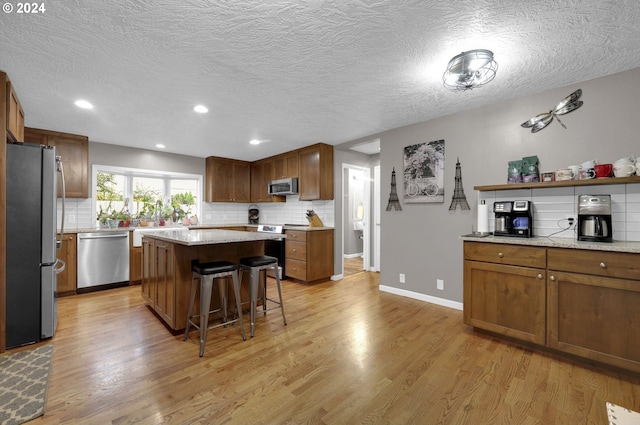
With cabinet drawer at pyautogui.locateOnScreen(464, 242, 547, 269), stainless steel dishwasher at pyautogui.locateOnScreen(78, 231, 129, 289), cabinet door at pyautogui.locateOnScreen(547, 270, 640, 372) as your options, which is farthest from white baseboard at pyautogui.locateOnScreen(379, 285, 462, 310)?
stainless steel dishwasher at pyautogui.locateOnScreen(78, 231, 129, 289)

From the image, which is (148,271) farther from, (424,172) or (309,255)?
(424,172)

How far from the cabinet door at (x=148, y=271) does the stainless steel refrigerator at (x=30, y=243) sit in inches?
32.0

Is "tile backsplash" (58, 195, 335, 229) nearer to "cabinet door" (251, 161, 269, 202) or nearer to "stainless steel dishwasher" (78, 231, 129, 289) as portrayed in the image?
"cabinet door" (251, 161, 269, 202)

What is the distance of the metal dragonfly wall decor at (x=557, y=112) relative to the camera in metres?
2.54

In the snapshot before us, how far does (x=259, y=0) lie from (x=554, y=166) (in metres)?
2.91

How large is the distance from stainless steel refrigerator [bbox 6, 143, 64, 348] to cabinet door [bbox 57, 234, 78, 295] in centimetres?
160

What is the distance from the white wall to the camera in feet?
7.77

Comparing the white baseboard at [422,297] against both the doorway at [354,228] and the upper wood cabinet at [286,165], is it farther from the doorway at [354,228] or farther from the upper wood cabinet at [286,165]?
the upper wood cabinet at [286,165]

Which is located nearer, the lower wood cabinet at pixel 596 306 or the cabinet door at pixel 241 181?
the lower wood cabinet at pixel 596 306

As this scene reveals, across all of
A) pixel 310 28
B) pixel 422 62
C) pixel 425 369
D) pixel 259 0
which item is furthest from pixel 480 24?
pixel 425 369

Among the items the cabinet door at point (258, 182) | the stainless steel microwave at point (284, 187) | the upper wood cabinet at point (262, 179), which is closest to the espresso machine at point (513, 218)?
the stainless steel microwave at point (284, 187)

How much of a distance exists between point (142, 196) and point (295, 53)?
460 cm

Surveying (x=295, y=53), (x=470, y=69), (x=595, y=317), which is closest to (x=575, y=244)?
(x=595, y=317)

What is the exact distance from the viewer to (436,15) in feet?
5.51
